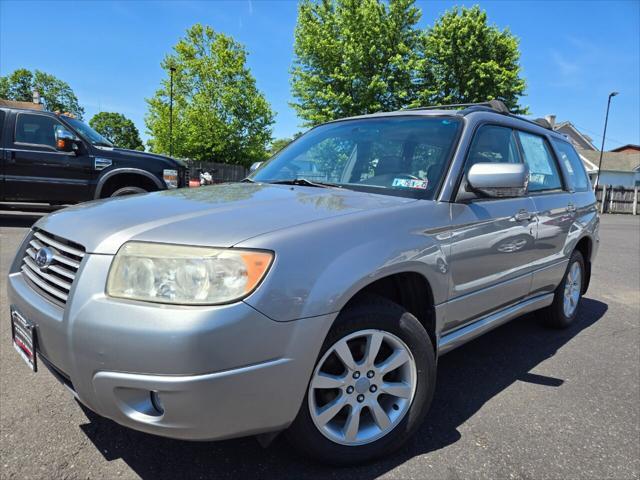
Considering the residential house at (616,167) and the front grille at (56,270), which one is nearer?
the front grille at (56,270)

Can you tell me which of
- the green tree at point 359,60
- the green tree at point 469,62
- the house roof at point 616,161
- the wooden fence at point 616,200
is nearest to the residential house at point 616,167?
the house roof at point 616,161

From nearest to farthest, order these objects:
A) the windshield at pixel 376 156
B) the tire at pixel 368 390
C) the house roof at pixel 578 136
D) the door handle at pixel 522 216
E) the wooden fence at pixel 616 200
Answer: the tire at pixel 368 390
the windshield at pixel 376 156
the door handle at pixel 522 216
the wooden fence at pixel 616 200
the house roof at pixel 578 136

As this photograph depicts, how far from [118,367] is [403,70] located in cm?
2376

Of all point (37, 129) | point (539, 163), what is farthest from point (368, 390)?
point (37, 129)

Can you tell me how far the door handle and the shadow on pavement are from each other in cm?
104

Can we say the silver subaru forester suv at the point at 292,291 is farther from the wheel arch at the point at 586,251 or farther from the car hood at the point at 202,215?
the wheel arch at the point at 586,251

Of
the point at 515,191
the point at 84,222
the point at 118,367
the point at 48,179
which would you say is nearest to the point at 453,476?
the point at 118,367

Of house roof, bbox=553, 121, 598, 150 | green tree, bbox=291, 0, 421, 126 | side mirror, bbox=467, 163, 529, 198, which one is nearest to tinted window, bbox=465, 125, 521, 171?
side mirror, bbox=467, 163, 529, 198

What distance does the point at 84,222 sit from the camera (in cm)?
193

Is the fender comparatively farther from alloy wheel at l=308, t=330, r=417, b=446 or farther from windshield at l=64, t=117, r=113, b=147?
alloy wheel at l=308, t=330, r=417, b=446

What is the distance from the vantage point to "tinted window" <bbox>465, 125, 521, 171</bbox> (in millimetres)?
2674

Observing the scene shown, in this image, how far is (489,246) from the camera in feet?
8.40

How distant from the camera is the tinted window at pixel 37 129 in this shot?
7.45m

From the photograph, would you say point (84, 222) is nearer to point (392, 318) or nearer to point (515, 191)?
point (392, 318)
